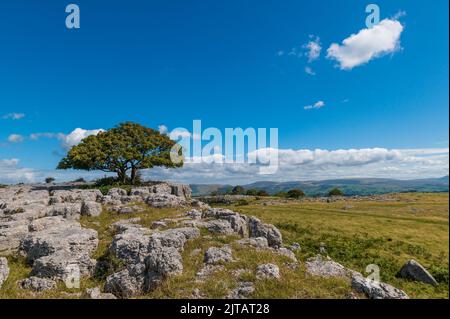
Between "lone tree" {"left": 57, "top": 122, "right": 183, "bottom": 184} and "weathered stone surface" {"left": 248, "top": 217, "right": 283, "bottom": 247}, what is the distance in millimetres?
46236

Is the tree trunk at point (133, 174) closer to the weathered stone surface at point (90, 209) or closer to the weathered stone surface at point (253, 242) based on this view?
the weathered stone surface at point (90, 209)

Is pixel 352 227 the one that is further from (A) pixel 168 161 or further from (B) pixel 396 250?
(A) pixel 168 161

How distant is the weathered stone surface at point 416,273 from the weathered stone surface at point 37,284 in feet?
81.5

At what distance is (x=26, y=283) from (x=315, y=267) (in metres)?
15.3

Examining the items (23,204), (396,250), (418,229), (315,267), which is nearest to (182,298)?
(315,267)

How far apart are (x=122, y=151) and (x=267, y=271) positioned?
188 ft

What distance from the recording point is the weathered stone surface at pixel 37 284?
1555cm

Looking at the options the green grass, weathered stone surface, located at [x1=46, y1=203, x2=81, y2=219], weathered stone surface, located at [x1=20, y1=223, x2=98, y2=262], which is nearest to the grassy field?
the green grass

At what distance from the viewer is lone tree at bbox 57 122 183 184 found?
2581 inches

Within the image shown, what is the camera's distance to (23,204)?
3706 cm

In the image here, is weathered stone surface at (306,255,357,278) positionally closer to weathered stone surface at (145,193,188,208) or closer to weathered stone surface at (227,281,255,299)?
weathered stone surface at (227,281,255,299)

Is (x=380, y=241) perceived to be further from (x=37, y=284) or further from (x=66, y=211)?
(x=66, y=211)

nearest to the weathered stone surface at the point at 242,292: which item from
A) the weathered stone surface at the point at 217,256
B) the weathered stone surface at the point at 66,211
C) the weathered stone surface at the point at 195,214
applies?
the weathered stone surface at the point at 217,256

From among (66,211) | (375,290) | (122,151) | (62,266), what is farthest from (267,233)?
(122,151)
